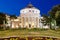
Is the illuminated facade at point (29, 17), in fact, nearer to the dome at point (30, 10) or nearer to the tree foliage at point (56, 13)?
the dome at point (30, 10)

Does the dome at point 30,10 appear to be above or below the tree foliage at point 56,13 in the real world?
above

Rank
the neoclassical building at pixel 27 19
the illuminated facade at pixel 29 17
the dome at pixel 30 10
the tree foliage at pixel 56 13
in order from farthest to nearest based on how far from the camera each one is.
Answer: the dome at pixel 30 10, the illuminated facade at pixel 29 17, the neoclassical building at pixel 27 19, the tree foliage at pixel 56 13

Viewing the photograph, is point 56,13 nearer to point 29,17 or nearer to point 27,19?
point 29,17

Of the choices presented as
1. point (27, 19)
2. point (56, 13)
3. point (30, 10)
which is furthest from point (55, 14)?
point (30, 10)

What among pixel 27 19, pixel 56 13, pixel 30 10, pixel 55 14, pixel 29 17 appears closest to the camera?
pixel 56 13

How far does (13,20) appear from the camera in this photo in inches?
1100

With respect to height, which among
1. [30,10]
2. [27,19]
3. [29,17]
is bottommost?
[27,19]

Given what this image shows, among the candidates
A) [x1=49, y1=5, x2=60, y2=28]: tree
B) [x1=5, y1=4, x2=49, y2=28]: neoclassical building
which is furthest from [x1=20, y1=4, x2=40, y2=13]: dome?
[x1=49, y1=5, x2=60, y2=28]: tree

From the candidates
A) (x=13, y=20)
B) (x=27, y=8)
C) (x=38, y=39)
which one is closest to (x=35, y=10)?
(x=27, y=8)

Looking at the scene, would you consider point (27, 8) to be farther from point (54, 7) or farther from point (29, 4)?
point (54, 7)

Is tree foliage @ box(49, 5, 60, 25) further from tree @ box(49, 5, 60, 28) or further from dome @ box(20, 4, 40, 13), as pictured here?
dome @ box(20, 4, 40, 13)

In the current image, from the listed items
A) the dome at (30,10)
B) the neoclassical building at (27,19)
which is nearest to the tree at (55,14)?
the neoclassical building at (27,19)

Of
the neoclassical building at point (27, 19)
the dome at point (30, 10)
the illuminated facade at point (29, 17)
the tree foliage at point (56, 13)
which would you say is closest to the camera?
the tree foliage at point (56, 13)

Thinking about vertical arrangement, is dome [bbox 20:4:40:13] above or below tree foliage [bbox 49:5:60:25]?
above
